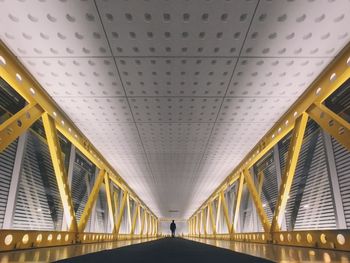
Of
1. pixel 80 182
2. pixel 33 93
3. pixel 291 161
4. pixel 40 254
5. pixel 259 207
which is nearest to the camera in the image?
pixel 40 254

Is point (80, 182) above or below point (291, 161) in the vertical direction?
above

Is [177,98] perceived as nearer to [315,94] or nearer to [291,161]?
[315,94]

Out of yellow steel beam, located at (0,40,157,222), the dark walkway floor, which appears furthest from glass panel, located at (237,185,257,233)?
the dark walkway floor

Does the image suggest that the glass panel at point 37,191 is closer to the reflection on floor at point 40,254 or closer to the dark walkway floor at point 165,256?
the reflection on floor at point 40,254

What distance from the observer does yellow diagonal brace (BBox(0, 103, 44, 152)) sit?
107 inches

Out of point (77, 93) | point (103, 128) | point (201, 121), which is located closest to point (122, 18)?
point (77, 93)


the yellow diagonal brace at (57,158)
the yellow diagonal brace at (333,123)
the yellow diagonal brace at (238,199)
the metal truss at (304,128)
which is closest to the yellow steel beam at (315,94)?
the metal truss at (304,128)

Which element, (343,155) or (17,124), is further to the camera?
(343,155)

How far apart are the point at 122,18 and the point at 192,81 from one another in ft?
3.94

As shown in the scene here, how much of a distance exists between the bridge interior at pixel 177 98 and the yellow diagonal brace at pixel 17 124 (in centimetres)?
2

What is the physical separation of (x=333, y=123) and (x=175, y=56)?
1965mm

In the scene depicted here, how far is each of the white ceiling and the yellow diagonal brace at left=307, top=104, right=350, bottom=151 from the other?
0.36m

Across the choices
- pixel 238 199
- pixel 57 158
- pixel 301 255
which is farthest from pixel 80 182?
pixel 301 255

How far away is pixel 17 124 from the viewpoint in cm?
296
